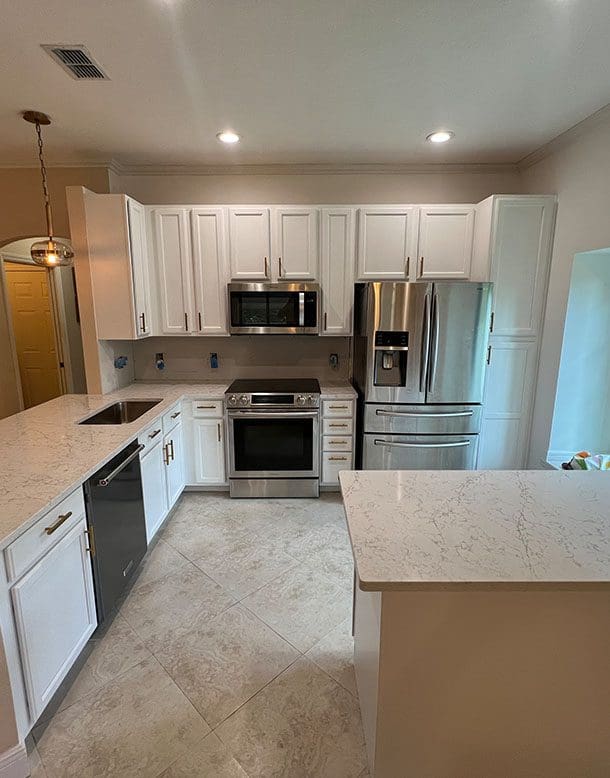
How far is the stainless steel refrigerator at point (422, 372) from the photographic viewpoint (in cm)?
305

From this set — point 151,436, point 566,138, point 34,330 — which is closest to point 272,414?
point 151,436

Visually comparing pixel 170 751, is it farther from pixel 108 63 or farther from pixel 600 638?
pixel 108 63

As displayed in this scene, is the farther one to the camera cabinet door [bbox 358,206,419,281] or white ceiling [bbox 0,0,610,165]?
cabinet door [bbox 358,206,419,281]

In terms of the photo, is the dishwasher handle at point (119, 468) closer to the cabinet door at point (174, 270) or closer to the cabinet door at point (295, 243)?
the cabinet door at point (174, 270)

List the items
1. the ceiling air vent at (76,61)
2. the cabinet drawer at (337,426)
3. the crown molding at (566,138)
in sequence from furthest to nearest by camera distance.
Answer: the cabinet drawer at (337,426), the crown molding at (566,138), the ceiling air vent at (76,61)

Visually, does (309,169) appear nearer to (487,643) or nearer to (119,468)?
(119,468)

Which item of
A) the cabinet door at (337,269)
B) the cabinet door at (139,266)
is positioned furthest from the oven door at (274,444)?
the cabinet door at (139,266)

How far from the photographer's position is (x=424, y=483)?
1.61 m

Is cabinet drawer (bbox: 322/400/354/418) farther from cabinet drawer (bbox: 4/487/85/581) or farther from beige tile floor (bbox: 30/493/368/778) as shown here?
cabinet drawer (bbox: 4/487/85/581)

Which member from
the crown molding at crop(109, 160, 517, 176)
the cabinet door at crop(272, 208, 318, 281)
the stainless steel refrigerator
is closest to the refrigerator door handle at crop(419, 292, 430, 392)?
the stainless steel refrigerator

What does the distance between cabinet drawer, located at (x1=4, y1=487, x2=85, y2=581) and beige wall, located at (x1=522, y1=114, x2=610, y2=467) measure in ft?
10.6

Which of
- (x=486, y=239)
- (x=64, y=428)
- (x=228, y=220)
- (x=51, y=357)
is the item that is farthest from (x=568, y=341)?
(x=51, y=357)

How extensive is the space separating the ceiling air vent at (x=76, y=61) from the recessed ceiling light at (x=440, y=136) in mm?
2134

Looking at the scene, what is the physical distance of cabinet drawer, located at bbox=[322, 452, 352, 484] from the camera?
3.42 meters
